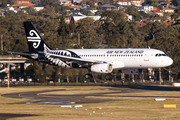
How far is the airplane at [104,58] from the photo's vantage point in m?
65.5

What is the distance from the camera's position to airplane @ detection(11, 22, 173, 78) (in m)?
65.5

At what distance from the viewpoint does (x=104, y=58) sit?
6775 cm

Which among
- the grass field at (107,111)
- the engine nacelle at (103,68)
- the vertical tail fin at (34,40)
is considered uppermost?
the vertical tail fin at (34,40)

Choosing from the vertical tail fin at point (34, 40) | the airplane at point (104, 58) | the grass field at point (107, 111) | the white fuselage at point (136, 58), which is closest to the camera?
the grass field at point (107, 111)

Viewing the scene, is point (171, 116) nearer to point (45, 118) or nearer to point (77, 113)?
point (77, 113)

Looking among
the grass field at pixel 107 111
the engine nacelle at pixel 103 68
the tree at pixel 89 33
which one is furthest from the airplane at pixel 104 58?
the tree at pixel 89 33

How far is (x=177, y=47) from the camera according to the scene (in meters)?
97.2

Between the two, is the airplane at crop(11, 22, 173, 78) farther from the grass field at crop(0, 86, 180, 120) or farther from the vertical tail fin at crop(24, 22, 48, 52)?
the grass field at crop(0, 86, 180, 120)

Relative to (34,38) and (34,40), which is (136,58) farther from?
(34,38)

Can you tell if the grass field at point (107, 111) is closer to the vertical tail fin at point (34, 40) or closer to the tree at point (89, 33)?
the vertical tail fin at point (34, 40)

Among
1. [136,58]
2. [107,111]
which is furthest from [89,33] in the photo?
[107,111]

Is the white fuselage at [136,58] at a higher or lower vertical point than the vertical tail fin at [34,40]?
lower

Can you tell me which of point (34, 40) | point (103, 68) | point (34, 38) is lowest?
point (103, 68)

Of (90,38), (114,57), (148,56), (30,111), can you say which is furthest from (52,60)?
(90,38)
